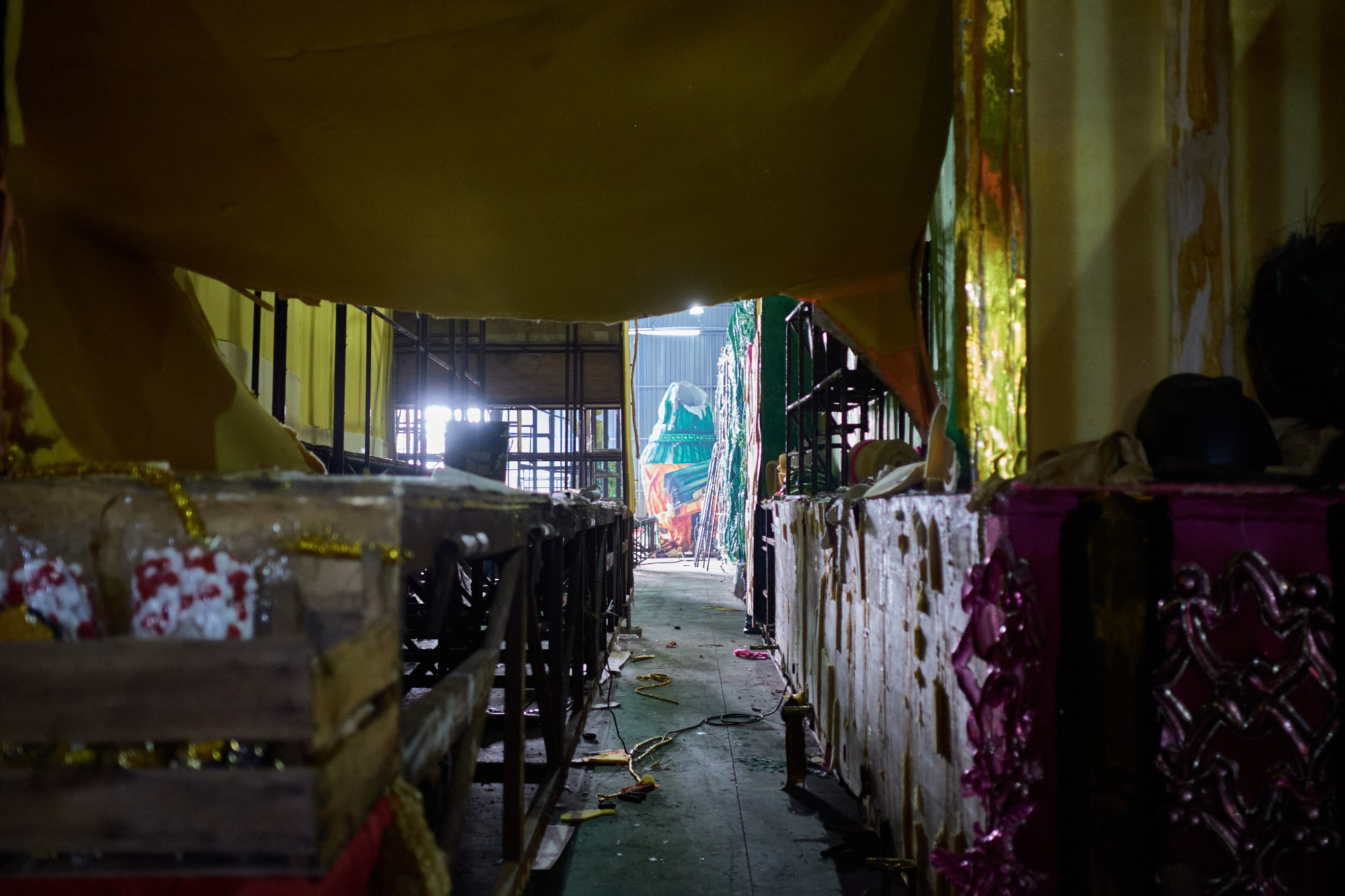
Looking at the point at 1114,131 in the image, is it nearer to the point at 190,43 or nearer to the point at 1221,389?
the point at 1221,389

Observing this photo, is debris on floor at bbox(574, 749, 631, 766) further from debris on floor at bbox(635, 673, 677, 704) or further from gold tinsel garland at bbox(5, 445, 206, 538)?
gold tinsel garland at bbox(5, 445, 206, 538)

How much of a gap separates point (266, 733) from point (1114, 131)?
267 cm

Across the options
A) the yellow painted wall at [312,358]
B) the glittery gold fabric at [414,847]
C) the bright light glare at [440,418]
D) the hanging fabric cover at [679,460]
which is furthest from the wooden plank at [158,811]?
the hanging fabric cover at [679,460]

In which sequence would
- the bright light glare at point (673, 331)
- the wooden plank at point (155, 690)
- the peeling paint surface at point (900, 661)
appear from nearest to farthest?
the wooden plank at point (155, 690) → the peeling paint surface at point (900, 661) → the bright light glare at point (673, 331)

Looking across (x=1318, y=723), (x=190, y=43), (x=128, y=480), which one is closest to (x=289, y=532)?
(x=128, y=480)

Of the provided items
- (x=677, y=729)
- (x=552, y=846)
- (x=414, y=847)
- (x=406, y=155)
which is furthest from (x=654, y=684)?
(x=414, y=847)

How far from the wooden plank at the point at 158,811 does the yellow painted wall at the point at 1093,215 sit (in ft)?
6.92

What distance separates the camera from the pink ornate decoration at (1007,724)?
1.83 metres

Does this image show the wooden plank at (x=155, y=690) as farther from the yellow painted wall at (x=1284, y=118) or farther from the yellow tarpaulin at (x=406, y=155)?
the yellow painted wall at (x=1284, y=118)

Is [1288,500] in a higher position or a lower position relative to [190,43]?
lower

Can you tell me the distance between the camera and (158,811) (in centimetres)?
108

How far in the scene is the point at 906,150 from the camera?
115 inches

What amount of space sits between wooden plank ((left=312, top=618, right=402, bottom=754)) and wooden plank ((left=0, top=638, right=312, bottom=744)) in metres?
0.02

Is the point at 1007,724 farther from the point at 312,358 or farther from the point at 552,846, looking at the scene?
the point at 312,358
